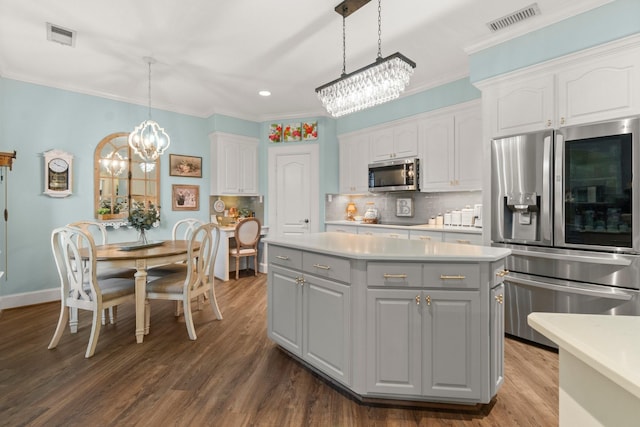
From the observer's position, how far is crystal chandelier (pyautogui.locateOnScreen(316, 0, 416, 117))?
2.36 metres

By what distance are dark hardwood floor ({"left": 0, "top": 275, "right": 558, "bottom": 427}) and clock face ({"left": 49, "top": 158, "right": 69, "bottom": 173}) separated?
6.36 feet

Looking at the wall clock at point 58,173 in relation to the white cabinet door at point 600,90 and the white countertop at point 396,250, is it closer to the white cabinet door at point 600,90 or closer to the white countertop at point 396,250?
the white countertop at point 396,250

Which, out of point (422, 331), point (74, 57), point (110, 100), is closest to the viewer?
point (422, 331)

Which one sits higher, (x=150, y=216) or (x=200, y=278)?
(x=150, y=216)

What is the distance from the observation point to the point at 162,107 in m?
5.02

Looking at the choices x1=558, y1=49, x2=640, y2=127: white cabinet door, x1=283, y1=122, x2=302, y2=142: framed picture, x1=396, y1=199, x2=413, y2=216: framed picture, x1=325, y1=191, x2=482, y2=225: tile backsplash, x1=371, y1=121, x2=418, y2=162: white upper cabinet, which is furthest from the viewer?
x1=283, y1=122, x2=302, y2=142: framed picture

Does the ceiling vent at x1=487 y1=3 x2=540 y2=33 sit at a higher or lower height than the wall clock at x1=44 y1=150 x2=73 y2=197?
higher

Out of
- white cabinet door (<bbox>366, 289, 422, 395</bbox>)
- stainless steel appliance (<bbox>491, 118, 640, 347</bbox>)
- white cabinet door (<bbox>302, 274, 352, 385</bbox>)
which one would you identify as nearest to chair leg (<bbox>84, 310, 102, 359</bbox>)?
white cabinet door (<bbox>302, 274, 352, 385</bbox>)

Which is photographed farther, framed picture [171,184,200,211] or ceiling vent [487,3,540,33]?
framed picture [171,184,200,211]

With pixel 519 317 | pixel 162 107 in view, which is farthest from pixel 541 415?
pixel 162 107

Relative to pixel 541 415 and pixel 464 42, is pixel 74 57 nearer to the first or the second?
pixel 464 42

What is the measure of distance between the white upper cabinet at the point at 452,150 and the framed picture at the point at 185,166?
12.0ft

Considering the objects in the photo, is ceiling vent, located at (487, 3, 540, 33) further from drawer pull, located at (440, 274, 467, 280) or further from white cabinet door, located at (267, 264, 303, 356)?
white cabinet door, located at (267, 264, 303, 356)

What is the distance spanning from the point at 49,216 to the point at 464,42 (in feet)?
17.3
